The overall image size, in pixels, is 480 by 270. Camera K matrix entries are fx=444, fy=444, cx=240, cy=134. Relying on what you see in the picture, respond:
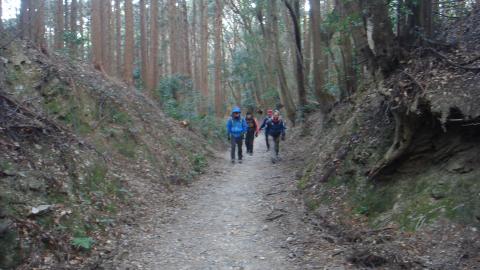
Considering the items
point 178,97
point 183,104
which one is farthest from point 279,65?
point 178,97

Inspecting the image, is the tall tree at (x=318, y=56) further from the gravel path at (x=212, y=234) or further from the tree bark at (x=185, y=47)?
the tree bark at (x=185, y=47)

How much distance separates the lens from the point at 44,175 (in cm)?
745

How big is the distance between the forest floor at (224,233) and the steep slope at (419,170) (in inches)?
26.6

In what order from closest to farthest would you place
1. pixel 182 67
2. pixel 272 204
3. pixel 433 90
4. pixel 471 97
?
pixel 471 97, pixel 433 90, pixel 272 204, pixel 182 67

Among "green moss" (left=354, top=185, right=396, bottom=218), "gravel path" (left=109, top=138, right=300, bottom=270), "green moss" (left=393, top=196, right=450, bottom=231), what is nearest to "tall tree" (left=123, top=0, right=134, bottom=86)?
"gravel path" (left=109, top=138, right=300, bottom=270)

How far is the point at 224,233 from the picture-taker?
8289 mm

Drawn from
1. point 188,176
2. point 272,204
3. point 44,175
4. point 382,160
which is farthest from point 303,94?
point 44,175

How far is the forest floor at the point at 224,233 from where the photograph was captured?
678cm

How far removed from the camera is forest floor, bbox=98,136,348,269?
6781 millimetres

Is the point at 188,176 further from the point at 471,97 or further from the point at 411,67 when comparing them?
the point at 471,97

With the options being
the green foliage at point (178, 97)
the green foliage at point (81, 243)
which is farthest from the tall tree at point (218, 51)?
the green foliage at point (81, 243)

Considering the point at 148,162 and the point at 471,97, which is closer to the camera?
the point at 471,97

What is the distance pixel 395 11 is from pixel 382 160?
3.55 meters

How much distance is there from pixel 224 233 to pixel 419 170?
11.9 feet
